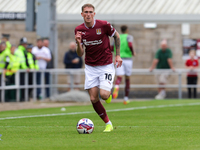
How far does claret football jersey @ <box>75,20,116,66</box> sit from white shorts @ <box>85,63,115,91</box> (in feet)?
0.28

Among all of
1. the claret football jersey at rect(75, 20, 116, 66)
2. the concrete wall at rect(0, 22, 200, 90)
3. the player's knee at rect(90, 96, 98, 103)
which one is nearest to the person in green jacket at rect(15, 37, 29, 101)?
the concrete wall at rect(0, 22, 200, 90)

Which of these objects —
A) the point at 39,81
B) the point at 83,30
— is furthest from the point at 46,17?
the point at 83,30

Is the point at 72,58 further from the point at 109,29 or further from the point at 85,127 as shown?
the point at 85,127

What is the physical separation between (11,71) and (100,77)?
8808 millimetres

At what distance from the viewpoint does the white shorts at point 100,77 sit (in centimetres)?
807

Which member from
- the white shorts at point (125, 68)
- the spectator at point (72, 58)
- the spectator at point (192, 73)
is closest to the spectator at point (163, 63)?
the spectator at point (192, 73)

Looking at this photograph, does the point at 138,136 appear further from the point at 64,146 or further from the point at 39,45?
the point at 39,45

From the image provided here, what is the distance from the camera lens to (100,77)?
812 cm

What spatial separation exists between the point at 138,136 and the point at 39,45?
437 inches

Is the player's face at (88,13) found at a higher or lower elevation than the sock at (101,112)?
higher

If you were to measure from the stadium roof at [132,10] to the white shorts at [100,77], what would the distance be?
1349cm

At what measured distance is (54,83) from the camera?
18547mm

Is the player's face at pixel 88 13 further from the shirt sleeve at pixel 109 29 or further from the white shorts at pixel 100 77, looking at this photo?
the white shorts at pixel 100 77

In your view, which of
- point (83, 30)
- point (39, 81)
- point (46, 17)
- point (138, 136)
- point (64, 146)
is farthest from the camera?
point (46, 17)
